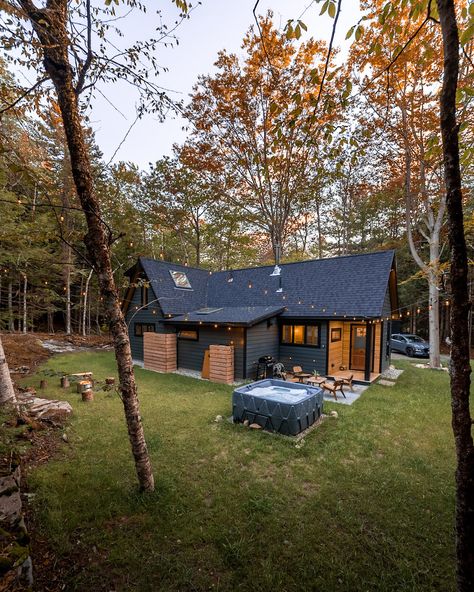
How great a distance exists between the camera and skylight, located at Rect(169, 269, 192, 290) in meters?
15.1

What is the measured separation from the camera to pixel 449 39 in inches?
72.1

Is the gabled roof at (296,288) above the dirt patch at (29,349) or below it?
above

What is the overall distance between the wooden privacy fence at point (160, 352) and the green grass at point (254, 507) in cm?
578

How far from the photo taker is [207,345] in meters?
12.3

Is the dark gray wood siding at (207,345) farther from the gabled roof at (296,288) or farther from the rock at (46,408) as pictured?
the rock at (46,408)

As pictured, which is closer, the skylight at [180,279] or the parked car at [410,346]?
the skylight at [180,279]

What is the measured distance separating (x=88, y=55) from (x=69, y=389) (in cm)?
948

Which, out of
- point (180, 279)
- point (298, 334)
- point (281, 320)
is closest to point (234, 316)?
point (281, 320)

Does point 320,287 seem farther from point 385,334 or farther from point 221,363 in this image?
point 221,363

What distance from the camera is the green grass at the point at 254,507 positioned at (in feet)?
9.86

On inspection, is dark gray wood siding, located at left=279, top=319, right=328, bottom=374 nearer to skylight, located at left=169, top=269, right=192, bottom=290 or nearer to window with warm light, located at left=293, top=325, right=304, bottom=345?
window with warm light, located at left=293, top=325, right=304, bottom=345

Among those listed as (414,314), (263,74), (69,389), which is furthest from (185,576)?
(414,314)

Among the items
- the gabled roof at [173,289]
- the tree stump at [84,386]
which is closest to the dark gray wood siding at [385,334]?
the gabled roof at [173,289]

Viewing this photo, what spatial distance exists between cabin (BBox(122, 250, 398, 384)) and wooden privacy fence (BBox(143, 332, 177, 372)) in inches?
1.8
